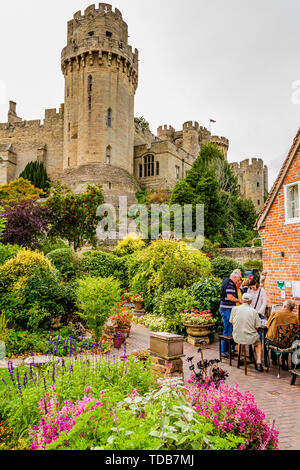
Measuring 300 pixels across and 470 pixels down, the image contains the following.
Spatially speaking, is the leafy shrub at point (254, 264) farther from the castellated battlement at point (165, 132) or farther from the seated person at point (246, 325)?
the castellated battlement at point (165, 132)

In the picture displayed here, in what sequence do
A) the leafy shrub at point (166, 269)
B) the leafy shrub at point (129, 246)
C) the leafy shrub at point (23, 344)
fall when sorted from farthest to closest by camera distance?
the leafy shrub at point (129, 246) → the leafy shrub at point (166, 269) → the leafy shrub at point (23, 344)

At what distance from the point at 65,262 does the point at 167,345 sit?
33.8 feet

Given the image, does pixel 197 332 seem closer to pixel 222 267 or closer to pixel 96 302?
pixel 96 302

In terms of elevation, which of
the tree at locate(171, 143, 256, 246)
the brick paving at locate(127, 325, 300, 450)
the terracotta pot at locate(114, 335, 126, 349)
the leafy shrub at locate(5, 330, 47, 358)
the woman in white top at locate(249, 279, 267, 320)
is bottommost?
the brick paving at locate(127, 325, 300, 450)

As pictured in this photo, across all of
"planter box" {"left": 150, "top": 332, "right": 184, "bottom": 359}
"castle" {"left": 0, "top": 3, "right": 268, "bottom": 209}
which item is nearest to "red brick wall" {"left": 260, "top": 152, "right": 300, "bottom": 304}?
"planter box" {"left": 150, "top": 332, "right": 184, "bottom": 359}

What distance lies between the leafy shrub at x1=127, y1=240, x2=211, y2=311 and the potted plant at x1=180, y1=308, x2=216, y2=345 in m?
2.06

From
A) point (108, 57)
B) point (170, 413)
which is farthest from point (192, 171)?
point (170, 413)

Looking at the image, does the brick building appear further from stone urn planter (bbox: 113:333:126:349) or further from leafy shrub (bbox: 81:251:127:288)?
leafy shrub (bbox: 81:251:127:288)

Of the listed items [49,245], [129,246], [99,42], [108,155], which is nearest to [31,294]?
[49,245]

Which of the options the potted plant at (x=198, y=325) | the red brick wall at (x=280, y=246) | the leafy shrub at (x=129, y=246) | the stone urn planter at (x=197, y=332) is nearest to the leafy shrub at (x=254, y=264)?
the leafy shrub at (x=129, y=246)

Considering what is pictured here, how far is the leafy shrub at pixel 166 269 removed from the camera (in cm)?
1138

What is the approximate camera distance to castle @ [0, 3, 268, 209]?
125 ft

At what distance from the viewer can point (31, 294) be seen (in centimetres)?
825

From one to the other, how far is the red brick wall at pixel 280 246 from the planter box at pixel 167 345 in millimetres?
5233
